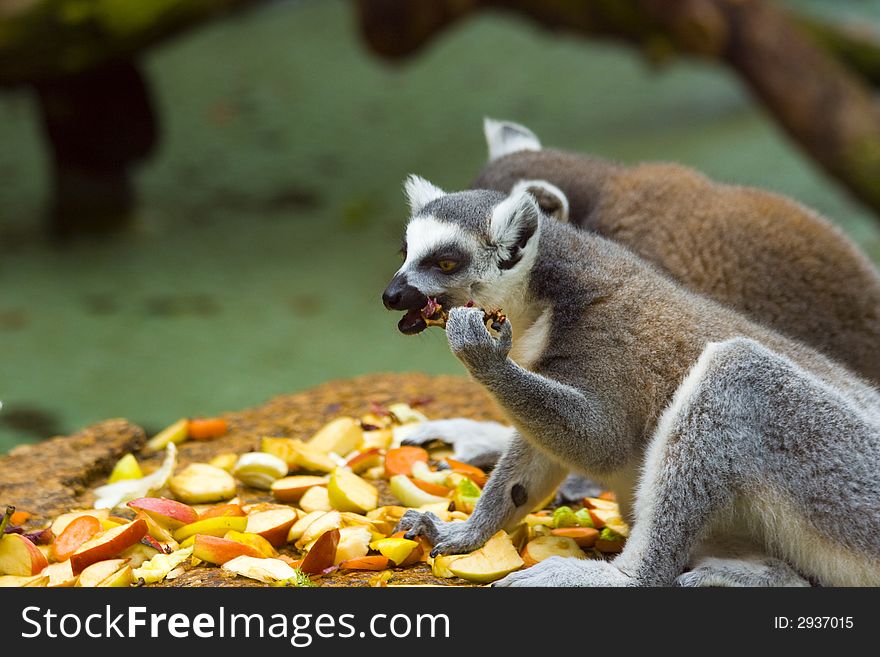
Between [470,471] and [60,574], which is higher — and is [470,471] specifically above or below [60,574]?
above

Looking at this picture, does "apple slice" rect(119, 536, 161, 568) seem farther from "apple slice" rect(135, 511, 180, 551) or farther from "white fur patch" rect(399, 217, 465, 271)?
"white fur patch" rect(399, 217, 465, 271)

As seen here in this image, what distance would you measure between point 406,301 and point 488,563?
91 centimetres

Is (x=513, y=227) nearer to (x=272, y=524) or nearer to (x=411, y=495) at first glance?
(x=411, y=495)

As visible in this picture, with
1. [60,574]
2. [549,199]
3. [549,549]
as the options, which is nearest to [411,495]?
[549,549]

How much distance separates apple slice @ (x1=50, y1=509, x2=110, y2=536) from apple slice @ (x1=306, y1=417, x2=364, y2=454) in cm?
93

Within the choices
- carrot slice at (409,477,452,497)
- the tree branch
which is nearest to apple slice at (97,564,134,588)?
carrot slice at (409,477,452,497)

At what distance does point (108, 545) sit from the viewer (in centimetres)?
359

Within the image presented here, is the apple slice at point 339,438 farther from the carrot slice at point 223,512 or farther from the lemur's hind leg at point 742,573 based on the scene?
the lemur's hind leg at point 742,573

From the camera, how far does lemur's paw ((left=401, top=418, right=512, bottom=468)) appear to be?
4.59 metres

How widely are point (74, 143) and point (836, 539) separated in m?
8.71

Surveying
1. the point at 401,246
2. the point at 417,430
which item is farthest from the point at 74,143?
the point at 401,246

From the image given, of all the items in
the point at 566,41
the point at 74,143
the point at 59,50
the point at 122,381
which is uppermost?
the point at 566,41

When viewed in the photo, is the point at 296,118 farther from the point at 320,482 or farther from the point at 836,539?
the point at 836,539
